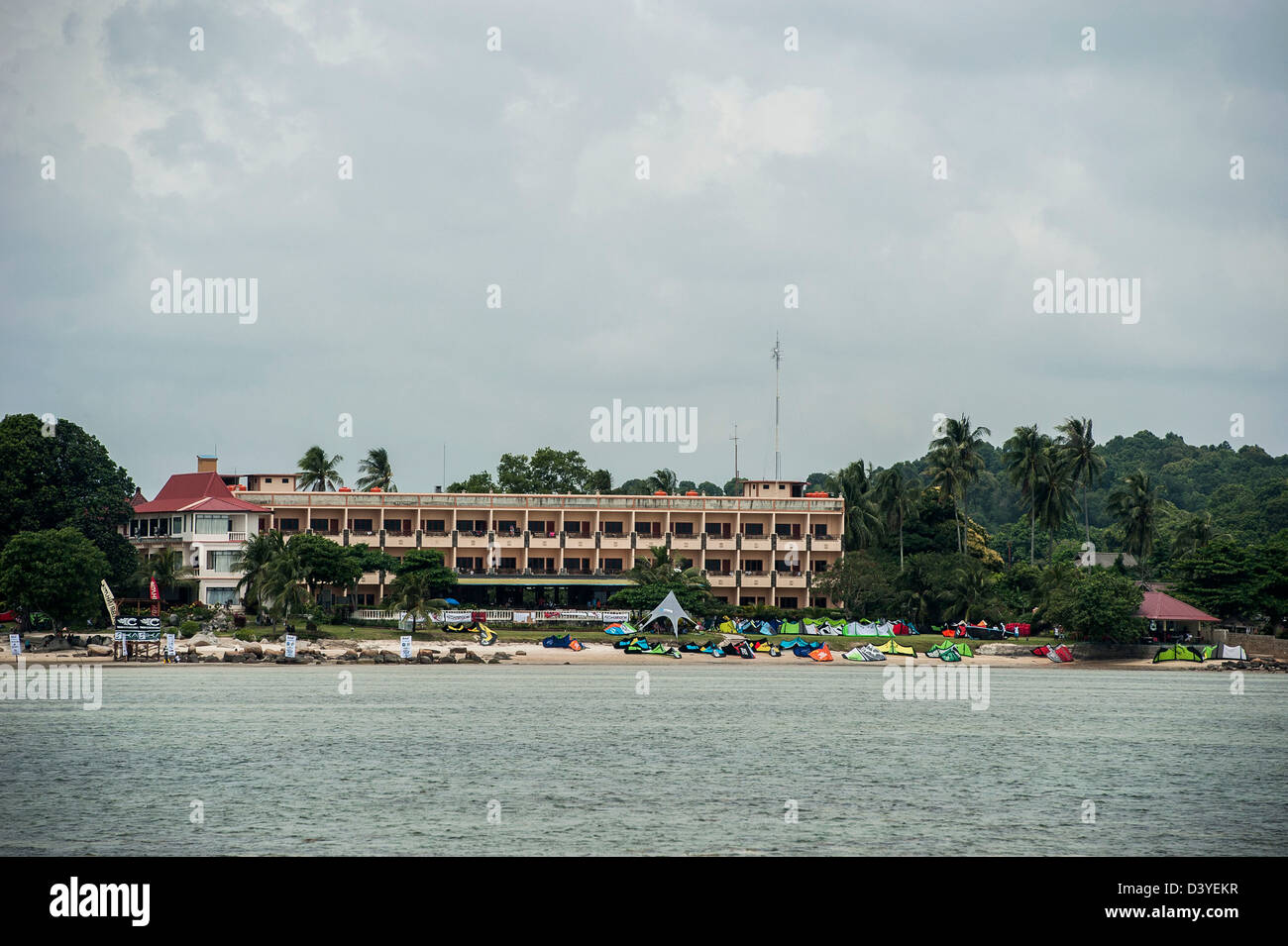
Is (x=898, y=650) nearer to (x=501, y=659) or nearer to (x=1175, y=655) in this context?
(x=1175, y=655)

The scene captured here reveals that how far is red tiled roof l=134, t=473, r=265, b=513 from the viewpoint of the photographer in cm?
9319

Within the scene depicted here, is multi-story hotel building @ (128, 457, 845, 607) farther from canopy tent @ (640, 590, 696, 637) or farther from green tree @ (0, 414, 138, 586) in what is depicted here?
green tree @ (0, 414, 138, 586)

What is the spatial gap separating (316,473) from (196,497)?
20.3 metres

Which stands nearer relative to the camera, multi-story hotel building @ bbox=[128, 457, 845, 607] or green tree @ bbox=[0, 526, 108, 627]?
green tree @ bbox=[0, 526, 108, 627]

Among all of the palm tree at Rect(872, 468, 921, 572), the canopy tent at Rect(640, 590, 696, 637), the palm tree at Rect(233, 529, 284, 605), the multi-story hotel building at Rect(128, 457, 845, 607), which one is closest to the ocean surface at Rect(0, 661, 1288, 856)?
the palm tree at Rect(233, 529, 284, 605)

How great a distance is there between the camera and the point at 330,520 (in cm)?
10475

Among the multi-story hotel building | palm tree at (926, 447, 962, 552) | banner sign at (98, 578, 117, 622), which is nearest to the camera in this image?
banner sign at (98, 578, 117, 622)

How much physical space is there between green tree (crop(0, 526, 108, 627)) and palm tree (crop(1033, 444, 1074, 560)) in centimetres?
7748

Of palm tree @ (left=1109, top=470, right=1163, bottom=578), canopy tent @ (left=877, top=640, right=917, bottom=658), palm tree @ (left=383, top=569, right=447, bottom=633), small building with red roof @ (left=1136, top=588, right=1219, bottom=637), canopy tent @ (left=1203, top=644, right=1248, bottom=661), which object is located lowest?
canopy tent @ (left=1203, top=644, right=1248, bottom=661)

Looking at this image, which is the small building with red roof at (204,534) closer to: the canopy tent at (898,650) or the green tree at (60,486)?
the green tree at (60,486)

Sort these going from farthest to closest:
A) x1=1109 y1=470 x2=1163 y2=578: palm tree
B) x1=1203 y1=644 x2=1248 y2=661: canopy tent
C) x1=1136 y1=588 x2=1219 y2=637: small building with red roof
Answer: x1=1109 y1=470 x2=1163 y2=578: palm tree → x1=1136 y1=588 x2=1219 y2=637: small building with red roof → x1=1203 y1=644 x2=1248 y2=661: canopy tent
